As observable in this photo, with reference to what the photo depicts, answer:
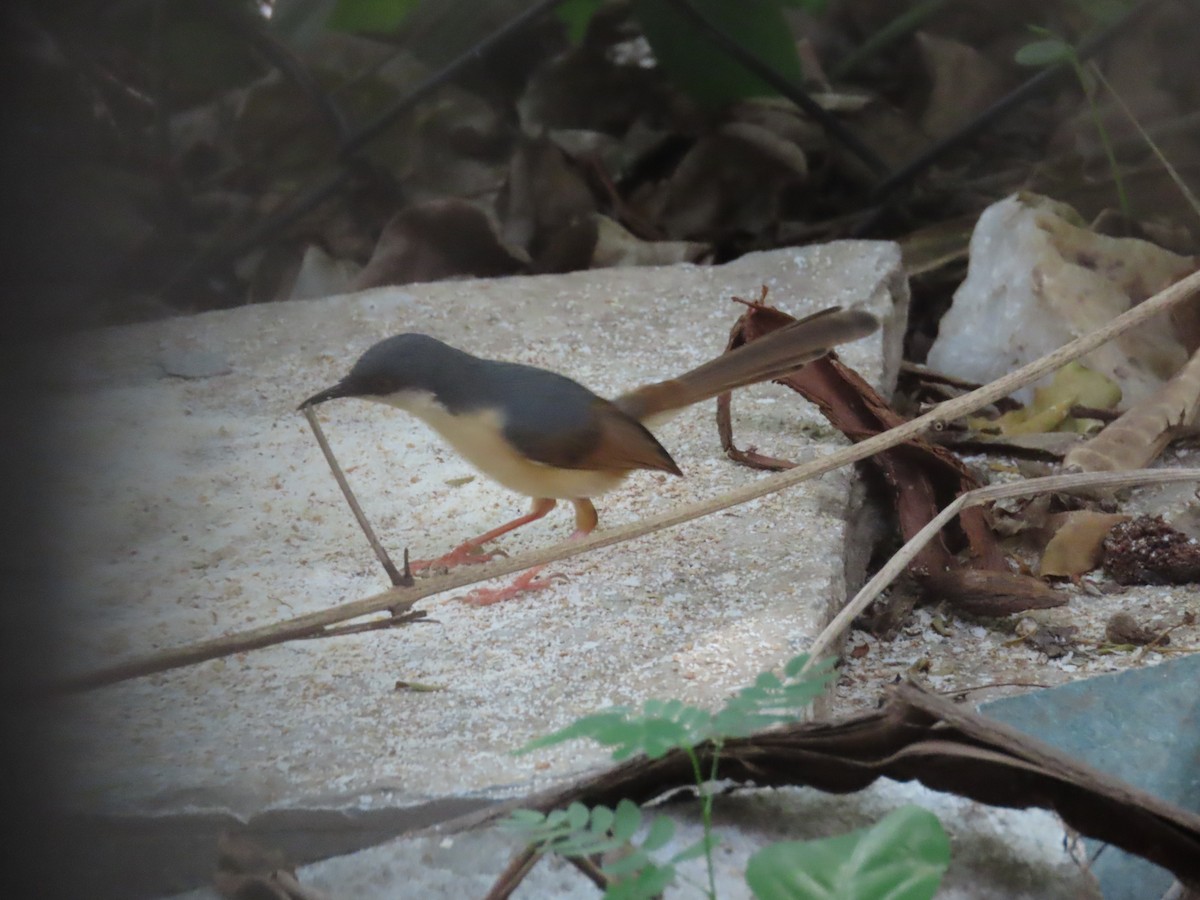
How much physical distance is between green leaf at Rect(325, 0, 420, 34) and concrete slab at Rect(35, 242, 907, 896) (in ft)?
2.78

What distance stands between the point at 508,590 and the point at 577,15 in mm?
2933

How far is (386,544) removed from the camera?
2.40m

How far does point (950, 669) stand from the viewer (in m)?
2.14

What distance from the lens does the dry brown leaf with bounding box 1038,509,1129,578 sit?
2.46 meters

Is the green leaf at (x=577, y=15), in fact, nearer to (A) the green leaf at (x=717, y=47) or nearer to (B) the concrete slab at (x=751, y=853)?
(A) the green leaf at (x=717, y=47)

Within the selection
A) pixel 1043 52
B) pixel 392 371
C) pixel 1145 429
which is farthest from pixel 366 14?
pixel 1145 429

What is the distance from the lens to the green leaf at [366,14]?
368cm

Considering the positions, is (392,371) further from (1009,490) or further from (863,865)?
(863,865)

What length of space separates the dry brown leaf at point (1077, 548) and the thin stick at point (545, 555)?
17.2 inches

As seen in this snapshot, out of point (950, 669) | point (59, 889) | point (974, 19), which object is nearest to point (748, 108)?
point (974, 19)

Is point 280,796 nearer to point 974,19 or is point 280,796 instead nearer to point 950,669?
point 950,669

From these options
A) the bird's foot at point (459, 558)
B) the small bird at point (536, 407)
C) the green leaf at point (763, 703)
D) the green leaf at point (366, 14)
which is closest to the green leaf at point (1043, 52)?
the small bird at point (536, 407)

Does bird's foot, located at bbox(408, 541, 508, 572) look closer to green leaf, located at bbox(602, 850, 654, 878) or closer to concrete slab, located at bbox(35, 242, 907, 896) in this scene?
concrete slab, located at bbox(35, 242, 907, 896)

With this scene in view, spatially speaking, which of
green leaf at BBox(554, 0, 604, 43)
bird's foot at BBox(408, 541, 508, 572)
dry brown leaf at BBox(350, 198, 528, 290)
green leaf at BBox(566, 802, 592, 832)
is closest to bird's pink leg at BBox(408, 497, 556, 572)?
bird's foot at BBox(408, 541, 508, 572)
